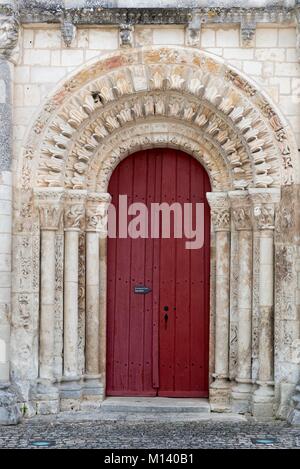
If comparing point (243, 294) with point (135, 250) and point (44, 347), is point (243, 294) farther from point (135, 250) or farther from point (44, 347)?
point (44, 347)

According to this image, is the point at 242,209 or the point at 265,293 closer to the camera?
the point at 265,293

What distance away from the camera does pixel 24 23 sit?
30.7ft

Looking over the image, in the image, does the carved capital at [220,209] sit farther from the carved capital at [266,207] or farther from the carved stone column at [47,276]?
the carved stone column at [47,276]

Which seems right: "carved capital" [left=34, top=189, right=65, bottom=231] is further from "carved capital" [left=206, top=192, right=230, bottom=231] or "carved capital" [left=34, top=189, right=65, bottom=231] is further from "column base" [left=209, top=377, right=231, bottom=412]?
"column base" [left=209, top=377, right=231, bottom=412]

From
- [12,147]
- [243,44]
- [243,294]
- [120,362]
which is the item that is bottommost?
[120,362]

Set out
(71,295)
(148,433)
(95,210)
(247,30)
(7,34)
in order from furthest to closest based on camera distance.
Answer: (95,210) < (71,295) < (247,30) < (7,34) < (148,433)

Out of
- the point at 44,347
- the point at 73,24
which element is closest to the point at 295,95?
the point at 73,24

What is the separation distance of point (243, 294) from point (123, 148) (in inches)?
80.7

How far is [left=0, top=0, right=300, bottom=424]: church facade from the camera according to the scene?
9211 mm

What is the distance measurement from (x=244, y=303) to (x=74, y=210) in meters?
2.06

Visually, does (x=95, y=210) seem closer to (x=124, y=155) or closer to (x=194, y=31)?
(x=124, y=155)

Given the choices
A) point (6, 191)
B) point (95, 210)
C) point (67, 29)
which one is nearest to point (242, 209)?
point (95, 210)

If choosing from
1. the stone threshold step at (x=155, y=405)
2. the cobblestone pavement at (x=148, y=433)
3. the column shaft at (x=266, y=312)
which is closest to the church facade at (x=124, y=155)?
the column shaft at (x=266, y=312)

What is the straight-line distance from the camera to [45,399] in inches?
364
